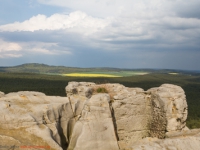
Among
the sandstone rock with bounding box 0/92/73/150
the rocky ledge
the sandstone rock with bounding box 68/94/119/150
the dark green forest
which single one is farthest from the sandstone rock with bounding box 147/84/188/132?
the dark green forest

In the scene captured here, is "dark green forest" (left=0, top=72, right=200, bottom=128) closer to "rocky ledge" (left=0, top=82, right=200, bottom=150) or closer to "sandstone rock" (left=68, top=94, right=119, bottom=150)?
"rocky ledge" (left=0, top=82, right=200, bottom=150)

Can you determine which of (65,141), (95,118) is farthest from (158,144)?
(65,141)

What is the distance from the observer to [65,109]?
18.7 meters

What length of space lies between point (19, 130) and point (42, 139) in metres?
1.73

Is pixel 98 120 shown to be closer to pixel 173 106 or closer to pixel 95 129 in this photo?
pixel 95 129

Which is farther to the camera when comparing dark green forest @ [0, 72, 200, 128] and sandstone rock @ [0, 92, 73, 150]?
dark green forest @ [0, 72, 200, 128]

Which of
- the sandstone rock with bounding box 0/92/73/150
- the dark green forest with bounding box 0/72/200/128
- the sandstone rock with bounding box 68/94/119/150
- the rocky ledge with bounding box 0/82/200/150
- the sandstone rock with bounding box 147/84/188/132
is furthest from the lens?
the dark green forest with bounding box 0/72/200/128

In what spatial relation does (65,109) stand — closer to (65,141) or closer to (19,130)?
(65,141)

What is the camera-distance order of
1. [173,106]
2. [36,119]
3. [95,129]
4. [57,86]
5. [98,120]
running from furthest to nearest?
[57,86]
[173,106]
[98,120]
[95,129]
[36,119]

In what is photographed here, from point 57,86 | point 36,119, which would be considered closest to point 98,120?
point 36,119

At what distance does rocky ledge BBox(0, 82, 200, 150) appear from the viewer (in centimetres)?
1538

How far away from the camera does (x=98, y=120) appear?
57.4ft

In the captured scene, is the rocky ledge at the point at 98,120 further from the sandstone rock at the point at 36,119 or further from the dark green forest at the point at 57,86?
the dark green forest at the point at 57,86

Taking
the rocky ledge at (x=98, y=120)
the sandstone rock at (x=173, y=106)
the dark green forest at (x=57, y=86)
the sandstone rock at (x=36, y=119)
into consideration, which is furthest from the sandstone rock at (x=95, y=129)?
the dark green forest at (x=57, y=86)
